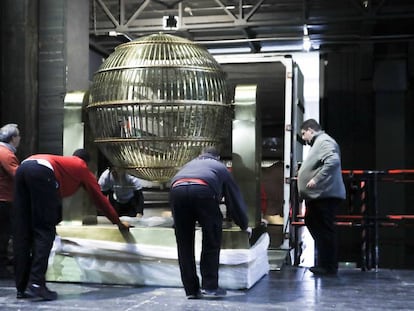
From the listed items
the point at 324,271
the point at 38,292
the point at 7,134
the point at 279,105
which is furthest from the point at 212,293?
the point at 279,105

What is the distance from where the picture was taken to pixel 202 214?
4262mm

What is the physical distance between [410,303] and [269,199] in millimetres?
5900

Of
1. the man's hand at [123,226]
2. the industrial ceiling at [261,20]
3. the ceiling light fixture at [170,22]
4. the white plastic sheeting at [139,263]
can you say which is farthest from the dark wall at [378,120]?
the man's hand at [123,226]

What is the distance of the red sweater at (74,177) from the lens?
15.0 feet

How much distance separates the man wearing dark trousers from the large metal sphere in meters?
0.37

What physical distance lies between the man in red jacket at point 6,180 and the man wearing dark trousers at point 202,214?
170cm

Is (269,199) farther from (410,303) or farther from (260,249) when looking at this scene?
(410,303)

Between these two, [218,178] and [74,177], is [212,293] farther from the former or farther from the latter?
[74,177]

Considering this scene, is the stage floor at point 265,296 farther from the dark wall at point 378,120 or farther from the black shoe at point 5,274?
the dark wall at point 378,120

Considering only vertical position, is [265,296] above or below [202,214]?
below

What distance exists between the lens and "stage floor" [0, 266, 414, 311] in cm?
408

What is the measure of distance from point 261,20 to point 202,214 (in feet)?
23.3

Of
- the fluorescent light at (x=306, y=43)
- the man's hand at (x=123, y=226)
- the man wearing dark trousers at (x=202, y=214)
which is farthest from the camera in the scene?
the fluorescent light at (x=306, y=43)

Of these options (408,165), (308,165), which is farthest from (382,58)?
(308,165)
